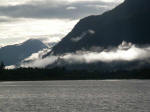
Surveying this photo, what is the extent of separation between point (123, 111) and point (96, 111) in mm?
8987

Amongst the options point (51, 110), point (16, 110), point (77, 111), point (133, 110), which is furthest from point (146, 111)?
point (16, 110)

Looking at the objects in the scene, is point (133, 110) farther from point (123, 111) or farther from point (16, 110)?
point (16, 110)

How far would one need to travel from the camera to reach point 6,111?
4845 inches

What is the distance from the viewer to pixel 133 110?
122 m

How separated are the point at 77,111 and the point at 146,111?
22982 millimetres

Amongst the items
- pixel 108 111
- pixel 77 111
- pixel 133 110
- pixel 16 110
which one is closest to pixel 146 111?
pixel 133 110

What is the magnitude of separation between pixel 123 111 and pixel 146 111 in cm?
762

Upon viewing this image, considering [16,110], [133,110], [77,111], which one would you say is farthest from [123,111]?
[16,110]

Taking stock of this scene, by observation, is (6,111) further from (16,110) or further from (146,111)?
(146,111)

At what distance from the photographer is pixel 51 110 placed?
12506 cm

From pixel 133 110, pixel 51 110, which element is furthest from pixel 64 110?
pixel 133 110

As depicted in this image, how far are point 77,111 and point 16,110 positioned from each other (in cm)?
2184

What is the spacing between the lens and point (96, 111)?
394 ft

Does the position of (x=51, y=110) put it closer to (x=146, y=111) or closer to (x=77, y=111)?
(x=77, y=111)
